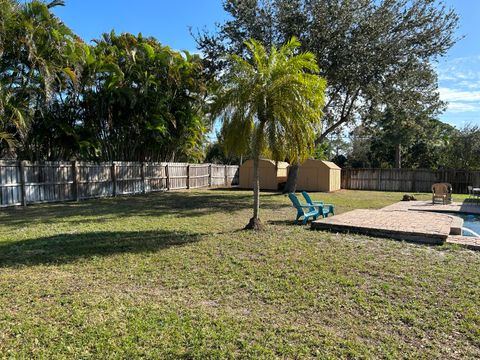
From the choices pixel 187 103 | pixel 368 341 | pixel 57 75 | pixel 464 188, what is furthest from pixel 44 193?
pixel 464 188

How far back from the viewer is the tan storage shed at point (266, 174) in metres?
24.7

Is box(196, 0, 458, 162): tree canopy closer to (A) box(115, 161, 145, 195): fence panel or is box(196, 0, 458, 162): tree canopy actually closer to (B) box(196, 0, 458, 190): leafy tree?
(B) box(196, 0, 458, 190): leafy tree

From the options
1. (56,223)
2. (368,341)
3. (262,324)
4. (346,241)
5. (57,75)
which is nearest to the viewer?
(368,341)

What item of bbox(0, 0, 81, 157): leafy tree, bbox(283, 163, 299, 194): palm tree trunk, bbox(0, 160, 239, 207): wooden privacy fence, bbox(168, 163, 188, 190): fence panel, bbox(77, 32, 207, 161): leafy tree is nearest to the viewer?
bbox(0, 0, 81, 157): leafy tree

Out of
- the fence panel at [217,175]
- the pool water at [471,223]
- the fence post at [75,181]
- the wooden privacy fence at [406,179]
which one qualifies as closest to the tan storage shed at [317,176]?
the wooden privacy fence at [406,179]

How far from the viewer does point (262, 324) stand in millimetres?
3646

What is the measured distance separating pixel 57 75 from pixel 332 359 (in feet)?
49.1

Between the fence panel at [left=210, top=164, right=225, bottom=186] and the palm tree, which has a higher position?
the palm tree

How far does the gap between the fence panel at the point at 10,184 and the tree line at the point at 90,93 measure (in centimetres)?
91

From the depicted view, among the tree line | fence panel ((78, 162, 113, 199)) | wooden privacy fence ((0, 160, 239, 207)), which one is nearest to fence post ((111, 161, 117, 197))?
wooden privacy fence ((0, 160, 239, 207))

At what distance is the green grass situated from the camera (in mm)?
3229

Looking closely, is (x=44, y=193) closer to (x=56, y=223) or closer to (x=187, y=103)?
(x=56, y=223)

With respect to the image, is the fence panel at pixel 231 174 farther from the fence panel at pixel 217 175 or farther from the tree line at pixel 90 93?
the tree line at pixel 90 93

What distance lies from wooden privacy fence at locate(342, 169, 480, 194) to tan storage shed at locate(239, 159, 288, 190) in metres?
5.76
